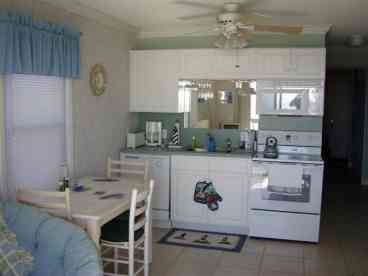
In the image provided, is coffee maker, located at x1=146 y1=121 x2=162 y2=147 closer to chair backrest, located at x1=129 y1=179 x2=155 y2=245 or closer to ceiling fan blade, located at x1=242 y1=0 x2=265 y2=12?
chair backrest, located at x1=129 y1=179 x2=155 y2=245

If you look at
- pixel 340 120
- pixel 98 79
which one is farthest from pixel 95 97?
pixel 340 120

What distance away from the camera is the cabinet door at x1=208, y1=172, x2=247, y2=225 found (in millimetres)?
4734

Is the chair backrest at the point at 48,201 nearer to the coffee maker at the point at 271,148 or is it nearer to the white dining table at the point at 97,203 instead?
the white dining table at the point at 97,203

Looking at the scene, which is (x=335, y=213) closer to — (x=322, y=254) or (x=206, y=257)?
(x=322, y=254)

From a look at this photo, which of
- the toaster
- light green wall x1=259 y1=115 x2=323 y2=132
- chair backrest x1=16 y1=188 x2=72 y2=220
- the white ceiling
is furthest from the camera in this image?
the toaster

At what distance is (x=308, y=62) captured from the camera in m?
4.70

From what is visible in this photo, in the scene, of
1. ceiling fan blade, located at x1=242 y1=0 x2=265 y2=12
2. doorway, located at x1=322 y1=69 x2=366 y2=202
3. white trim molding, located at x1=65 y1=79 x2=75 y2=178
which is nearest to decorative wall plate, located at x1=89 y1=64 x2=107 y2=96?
white trim molding, located at x1=65 y1=79 x2=75 y2=178

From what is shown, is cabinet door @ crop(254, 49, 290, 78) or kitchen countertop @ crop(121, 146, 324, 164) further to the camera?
cabinet door @ crop(254, 49, 290, 78)

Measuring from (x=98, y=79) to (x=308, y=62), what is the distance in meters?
2.33

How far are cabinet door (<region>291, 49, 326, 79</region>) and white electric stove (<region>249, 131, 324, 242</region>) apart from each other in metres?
0.95

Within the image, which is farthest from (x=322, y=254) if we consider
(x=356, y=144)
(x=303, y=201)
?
(x=356, y=144)

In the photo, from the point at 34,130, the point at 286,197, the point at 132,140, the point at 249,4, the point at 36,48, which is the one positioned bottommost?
the point at 286,197

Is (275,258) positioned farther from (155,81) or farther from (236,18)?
(155,81)

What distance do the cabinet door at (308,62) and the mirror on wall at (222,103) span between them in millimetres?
511
